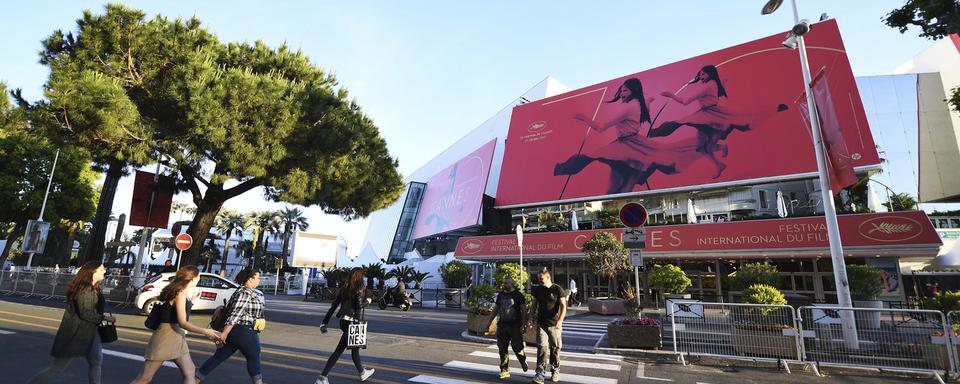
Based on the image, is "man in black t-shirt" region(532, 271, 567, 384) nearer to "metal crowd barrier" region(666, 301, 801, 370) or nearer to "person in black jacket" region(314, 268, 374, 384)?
"person in black jacket" region(314, 268, 374, 384)

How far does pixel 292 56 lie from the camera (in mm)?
16781

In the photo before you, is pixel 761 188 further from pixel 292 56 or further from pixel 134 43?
pixel 134 43

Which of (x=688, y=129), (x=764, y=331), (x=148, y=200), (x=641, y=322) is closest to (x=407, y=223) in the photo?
(x=688, y=129)

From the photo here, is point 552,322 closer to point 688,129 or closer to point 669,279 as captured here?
point 669,279

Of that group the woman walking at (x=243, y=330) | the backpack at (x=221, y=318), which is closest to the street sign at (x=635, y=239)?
the woman walking at (x=243, y=330)

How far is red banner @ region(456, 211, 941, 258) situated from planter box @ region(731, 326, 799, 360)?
47.1ft

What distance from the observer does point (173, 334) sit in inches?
157

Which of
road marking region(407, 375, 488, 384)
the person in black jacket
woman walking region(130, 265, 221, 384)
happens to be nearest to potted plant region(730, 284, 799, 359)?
road marking region(407, 375, 488, 384)

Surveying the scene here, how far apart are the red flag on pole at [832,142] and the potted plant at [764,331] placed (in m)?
4.06

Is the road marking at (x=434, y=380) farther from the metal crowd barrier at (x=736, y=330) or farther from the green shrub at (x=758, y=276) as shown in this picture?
the green shrub at (x=758, y=276)

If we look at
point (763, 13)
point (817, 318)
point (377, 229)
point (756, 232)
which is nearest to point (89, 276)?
point (817, 318)

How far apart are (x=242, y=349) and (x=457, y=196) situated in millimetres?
38540

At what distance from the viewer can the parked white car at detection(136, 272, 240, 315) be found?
12.1 meters

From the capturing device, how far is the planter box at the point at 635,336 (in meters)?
8.49
